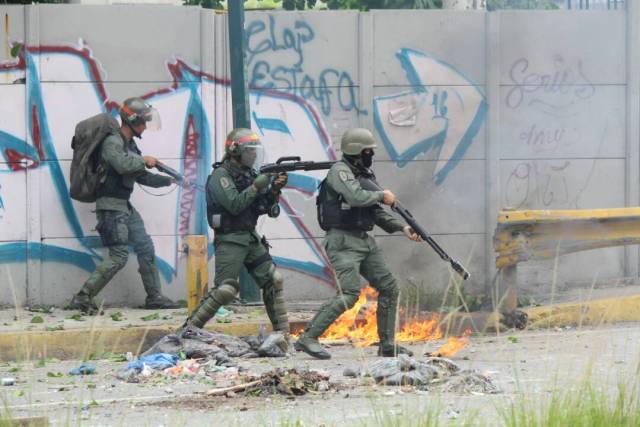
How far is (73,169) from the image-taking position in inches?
449

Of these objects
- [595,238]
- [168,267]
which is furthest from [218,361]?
[595,238]

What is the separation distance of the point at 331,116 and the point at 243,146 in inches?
90.5

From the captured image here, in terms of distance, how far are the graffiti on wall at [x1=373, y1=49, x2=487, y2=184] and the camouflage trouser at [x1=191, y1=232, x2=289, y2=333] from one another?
8.39 feet

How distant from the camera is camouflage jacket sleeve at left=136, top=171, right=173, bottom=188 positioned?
11.4 m

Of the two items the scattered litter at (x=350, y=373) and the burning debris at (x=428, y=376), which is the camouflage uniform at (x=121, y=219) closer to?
the scattered litter at (x=350, y=373)

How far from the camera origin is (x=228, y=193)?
986 cm

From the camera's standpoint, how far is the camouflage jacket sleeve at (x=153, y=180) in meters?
11.4

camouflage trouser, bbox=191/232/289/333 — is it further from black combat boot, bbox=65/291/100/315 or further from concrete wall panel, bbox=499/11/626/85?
concrete wall panel, bbox=499/11/626/85

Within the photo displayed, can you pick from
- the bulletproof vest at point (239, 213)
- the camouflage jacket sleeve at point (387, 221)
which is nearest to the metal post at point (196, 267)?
the bulletproof vest at point (239, 213)

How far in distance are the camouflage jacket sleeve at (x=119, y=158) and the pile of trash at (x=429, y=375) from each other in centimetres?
370

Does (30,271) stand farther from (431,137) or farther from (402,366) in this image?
(402,366)

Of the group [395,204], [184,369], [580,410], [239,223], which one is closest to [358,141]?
[395,204]

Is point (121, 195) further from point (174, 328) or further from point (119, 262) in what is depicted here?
point (174, 328)

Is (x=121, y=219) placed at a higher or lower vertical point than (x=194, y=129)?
lower
